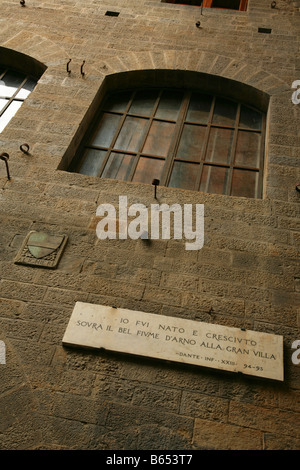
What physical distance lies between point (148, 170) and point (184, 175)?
0.36 m

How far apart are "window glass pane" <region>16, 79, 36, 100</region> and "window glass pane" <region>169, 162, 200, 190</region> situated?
7.11 ft

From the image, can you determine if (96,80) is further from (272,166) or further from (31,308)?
(31,308)

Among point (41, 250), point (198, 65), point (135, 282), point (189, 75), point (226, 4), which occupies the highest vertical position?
point (226, 4)

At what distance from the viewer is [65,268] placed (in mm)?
2711

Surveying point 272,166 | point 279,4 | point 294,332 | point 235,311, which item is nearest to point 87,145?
point 272,166

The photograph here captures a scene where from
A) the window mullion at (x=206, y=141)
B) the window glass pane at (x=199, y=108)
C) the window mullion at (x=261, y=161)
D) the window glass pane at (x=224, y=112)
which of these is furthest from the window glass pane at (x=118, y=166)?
the window mullion at (x=261, y=161)

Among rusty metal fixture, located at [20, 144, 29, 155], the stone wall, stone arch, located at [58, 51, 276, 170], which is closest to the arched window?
stone arch, located at [58, 51, 276, 170]

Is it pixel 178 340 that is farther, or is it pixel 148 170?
pixel 148 170

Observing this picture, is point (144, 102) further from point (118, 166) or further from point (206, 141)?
point (118, 166)

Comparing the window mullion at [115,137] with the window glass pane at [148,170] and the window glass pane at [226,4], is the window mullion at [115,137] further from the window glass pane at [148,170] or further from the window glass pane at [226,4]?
the window glass pane at [226,4]

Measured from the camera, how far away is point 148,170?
3.57 meters

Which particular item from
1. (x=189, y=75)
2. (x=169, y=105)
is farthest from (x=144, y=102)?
(x=189, y=75)

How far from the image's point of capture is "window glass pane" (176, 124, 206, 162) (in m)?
3.68

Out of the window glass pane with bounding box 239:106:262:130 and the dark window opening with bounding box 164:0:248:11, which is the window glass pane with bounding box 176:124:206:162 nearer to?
the window glass pane with bounding box 239:106:262:130
